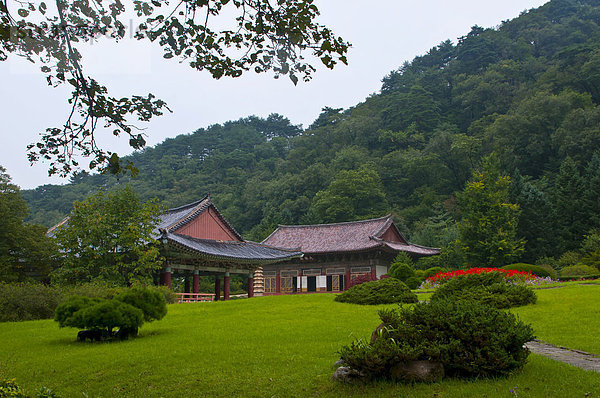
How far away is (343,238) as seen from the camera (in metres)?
37.7

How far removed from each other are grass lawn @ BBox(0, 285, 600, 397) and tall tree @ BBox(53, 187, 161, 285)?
256 inches

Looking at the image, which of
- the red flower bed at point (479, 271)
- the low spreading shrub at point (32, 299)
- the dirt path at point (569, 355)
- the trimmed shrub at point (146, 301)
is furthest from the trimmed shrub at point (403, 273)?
the dirt path at point (569, 355)

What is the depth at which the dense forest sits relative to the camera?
43219 mm

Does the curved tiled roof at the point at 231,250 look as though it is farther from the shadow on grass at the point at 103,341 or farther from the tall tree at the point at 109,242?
the shadow on grass at the point at 103,341

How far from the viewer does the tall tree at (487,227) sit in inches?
1267

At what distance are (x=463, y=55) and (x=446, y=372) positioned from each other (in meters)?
73.9

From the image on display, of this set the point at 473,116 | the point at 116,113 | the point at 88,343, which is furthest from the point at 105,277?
the point at 473,116

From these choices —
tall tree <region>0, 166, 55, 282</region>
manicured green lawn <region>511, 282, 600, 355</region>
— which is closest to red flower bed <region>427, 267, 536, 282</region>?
manicured green lawn <region>511, 282, 600, 355</region>

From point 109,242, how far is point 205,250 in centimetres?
553

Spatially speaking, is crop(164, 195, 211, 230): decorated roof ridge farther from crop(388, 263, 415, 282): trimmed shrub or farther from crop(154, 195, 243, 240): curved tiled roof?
crop(388, 263, 415, 282): trimmed shrub

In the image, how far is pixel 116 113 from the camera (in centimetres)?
580

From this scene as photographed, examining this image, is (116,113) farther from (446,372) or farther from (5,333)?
(5,333)

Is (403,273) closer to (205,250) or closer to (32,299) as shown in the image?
(205,250)

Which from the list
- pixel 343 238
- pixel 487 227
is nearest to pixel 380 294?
pixel 487 227
